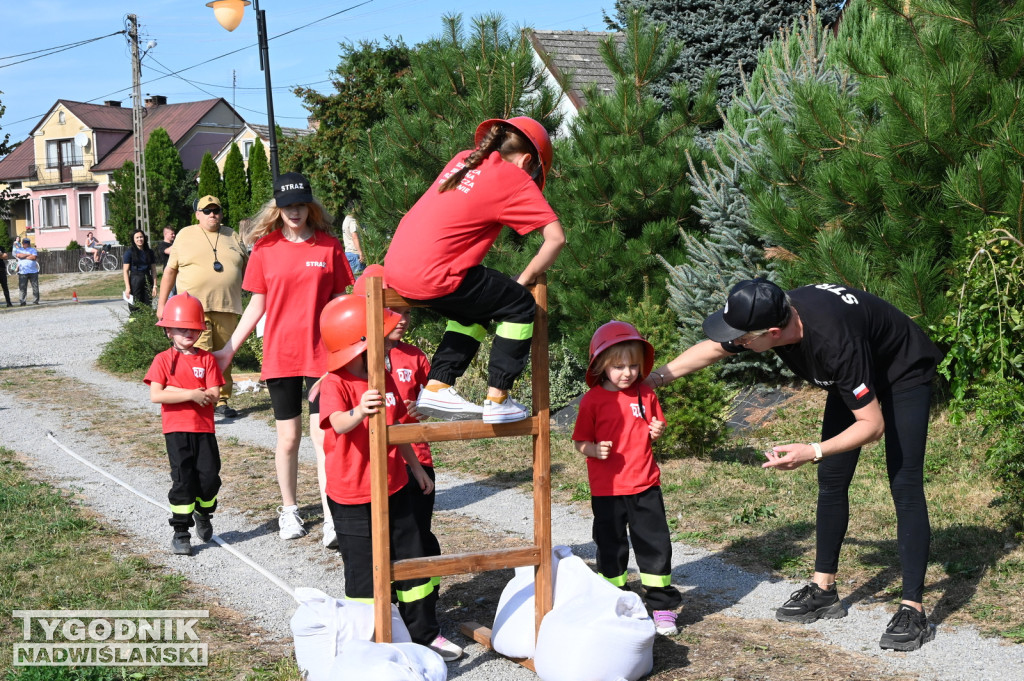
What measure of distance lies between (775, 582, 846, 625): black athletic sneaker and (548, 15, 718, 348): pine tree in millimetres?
5794

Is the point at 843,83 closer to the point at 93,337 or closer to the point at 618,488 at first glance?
the point at 618,488

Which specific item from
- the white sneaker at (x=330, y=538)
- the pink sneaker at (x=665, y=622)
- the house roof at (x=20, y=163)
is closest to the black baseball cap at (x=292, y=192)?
the white sneaker at (x=330, y=538)

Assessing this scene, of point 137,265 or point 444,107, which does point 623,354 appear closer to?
point 444,107

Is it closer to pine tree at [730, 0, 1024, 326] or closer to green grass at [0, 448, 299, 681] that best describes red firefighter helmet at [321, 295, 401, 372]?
green grass at [0, 448, 299, 681]

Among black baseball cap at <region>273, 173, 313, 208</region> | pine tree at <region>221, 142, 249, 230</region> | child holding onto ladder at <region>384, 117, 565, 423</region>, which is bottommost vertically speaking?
child holding onto ladder at <region>384, 117, 565, 423</region>

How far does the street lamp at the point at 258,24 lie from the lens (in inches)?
593

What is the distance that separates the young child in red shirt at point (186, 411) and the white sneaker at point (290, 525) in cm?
45

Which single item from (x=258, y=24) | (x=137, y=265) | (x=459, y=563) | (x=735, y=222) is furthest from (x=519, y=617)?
(x=137, y=265)

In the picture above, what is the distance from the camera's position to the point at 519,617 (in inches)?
172

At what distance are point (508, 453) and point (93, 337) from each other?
13.0 metres

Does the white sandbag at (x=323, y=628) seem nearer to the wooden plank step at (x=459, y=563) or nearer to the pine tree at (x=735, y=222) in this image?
the wooden plank step at (x=459, y=563)

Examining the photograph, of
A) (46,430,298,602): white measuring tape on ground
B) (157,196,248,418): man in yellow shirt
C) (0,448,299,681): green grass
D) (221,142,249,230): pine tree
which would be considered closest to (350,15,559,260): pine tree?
(157,196,248,418): man in yellow shirt

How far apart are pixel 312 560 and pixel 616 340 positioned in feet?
8.06

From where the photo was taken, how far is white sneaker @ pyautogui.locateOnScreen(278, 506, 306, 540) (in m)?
6.45
